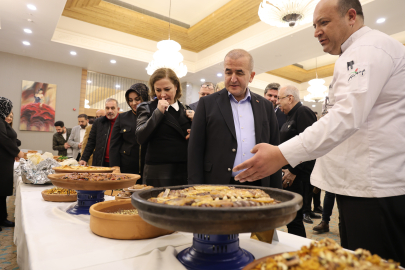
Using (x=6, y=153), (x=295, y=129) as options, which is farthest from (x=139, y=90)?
(x=6, y=153)

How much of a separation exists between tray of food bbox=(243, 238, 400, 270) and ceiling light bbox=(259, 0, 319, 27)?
13.1 feet

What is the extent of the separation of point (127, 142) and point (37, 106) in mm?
6704

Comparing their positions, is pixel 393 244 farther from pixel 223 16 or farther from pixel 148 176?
pixel 223 16

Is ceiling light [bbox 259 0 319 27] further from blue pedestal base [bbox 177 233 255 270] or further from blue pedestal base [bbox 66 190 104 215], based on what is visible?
blue pedestal base [bbox 177 233 255 270]

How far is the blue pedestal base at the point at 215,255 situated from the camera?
0.71m

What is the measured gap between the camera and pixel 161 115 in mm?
1731

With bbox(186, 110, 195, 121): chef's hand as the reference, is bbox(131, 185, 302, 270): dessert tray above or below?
below

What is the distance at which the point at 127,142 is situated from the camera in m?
2.49

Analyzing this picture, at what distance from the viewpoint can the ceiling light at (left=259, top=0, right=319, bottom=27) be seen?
3771 millimetres

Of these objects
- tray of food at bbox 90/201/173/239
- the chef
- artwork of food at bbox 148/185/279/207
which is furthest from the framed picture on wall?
the chef

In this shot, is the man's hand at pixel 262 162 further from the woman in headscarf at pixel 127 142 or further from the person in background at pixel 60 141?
the person in background at pixel 60 141

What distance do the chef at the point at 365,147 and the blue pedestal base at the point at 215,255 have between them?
230 millimetres

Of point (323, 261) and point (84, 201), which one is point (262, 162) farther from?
point (84, 201)

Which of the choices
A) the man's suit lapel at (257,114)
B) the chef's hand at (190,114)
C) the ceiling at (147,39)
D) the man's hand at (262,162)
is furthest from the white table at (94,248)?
the ceiling at (147,39)
